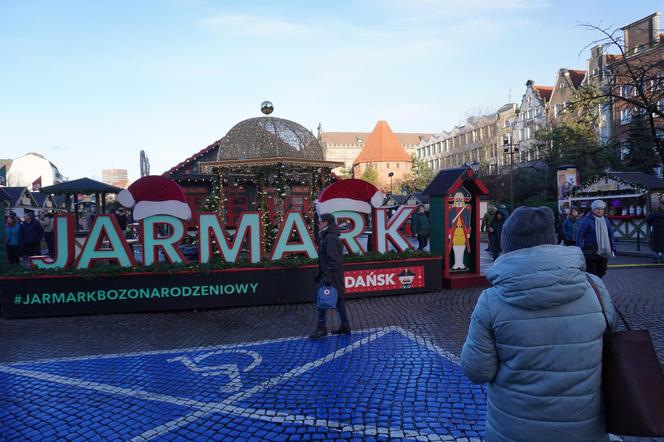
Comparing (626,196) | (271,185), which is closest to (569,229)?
(271,185)

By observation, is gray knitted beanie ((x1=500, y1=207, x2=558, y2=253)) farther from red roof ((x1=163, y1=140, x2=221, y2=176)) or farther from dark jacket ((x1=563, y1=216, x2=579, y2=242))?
red roof ((x1=163, y1=140, x2=221, y2=176))

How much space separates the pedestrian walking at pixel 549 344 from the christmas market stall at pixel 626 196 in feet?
64.5

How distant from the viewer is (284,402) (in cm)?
→ 491

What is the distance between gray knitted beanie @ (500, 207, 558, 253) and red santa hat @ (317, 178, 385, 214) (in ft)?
25.9

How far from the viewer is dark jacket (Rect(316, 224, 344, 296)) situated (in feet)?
23.6

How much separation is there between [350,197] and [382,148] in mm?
86415

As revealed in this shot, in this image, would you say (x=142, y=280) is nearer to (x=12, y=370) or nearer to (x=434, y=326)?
(x=12, y=370)

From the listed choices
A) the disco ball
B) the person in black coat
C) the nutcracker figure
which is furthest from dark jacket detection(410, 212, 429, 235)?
the person in black coat

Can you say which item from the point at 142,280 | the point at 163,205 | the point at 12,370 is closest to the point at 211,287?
the point at 142,280

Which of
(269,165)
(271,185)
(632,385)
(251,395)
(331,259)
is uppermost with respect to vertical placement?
(269,165)

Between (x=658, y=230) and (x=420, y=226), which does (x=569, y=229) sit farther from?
(x=420, y=226)

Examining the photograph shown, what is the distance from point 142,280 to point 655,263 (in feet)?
45.7

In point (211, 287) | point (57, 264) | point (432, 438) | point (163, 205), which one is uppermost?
point (163, 205)

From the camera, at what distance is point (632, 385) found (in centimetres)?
211
